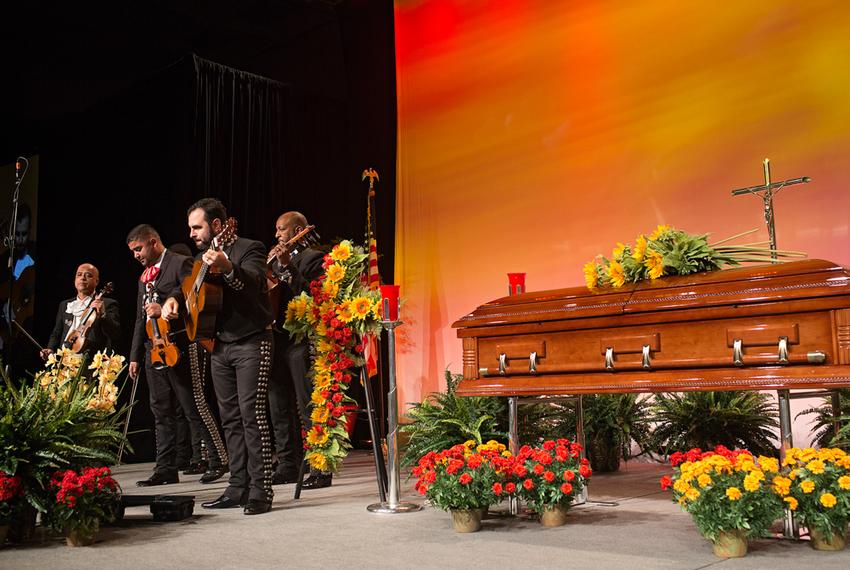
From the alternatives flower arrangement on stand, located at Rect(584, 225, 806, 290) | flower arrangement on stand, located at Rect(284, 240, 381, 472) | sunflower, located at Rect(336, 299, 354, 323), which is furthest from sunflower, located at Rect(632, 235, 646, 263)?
sunflower, located at Rect(336, 299, 354, 323)

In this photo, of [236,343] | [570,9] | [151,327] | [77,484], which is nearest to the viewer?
[77,484]

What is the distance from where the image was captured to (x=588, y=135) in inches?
267

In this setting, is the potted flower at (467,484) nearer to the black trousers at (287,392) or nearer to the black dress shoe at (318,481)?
the black dress shoe at (318,481)

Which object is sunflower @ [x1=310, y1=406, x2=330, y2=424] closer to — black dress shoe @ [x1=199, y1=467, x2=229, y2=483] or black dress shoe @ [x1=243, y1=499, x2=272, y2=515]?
black dress shoe @ [x1=243, y1=499, x2=272, y2=515]

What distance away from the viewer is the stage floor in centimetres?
294

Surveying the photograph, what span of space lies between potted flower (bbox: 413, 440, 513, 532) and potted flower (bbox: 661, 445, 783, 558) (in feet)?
2.76

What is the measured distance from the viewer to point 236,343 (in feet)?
14.2

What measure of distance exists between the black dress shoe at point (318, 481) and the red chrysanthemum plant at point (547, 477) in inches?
85.9

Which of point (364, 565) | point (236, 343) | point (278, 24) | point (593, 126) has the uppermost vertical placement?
point (278, 24)

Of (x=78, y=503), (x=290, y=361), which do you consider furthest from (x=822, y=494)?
(x=290, y=361)

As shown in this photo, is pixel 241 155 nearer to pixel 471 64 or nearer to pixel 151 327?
pixel 471 64

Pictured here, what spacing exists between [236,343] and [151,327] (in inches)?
72.7

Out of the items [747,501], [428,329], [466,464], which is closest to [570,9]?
[428,329]

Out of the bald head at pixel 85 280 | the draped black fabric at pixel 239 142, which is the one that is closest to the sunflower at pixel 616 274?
the bald head at pixel 85 280
